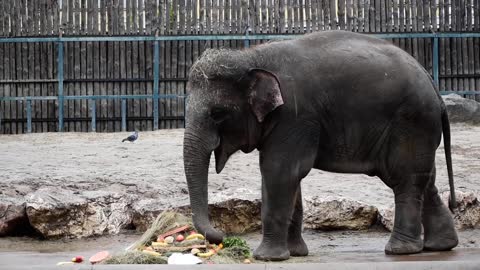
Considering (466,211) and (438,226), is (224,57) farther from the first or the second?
(466,211)

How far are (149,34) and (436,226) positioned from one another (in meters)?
13.7

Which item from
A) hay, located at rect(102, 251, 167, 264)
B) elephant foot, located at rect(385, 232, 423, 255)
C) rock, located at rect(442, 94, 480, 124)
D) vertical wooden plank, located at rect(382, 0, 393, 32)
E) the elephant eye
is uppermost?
vertical wooden plank, located at rect(382, 0, 393, 32)

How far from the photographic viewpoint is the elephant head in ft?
27.7

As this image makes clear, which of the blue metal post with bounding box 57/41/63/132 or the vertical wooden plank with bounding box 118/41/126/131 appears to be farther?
the vertical wooden plank with bounding box 118/41/126/131

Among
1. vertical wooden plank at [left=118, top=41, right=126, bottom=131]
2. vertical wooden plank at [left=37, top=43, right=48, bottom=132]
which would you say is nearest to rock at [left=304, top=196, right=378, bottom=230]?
vertical wooden plank at [left=118, top=41, right=126, bottom=131]

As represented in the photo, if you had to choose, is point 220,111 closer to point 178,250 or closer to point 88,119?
point 178,250

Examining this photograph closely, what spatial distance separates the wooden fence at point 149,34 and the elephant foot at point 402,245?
43.7ft

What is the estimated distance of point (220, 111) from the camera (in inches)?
340

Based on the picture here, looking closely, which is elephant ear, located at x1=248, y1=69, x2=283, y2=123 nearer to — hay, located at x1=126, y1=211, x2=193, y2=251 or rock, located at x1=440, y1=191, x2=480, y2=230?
hay, located at x1=126, y1=211, x2=193, y2=251

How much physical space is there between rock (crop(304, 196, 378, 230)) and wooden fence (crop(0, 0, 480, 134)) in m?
10.7

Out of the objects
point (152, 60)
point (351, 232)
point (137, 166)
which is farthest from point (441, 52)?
point (351, 232)

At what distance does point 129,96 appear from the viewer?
21.5m

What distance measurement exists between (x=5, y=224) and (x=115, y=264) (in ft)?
12.1

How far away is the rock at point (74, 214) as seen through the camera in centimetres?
1158
